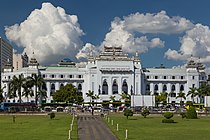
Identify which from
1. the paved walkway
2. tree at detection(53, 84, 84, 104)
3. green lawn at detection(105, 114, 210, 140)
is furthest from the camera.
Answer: tree at detection(53, 84, 84, 104)

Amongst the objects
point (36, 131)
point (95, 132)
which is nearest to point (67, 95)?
point (36, 131)

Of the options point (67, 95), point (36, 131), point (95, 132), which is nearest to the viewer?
point (95, 132)

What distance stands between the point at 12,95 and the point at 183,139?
467 ft

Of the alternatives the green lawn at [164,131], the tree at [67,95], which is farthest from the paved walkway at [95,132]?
the tree at [67,95]

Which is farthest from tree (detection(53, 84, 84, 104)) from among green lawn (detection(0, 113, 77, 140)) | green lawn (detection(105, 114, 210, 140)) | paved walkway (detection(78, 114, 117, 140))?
paved walkway (detection(78, 114, 117, 140))

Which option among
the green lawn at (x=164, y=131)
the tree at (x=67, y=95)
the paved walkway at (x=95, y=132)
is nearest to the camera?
the paved walkway at (x=95, y=132)

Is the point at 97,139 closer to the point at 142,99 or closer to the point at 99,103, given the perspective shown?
the point at 142,99

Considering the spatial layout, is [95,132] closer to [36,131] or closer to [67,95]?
[36,131]

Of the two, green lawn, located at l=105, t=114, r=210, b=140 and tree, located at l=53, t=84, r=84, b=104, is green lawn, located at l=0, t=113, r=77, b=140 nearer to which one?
green lawn, located at l=105, t=114, r=210, b=140

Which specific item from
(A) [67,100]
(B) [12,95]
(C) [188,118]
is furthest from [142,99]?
(B) [12,95]

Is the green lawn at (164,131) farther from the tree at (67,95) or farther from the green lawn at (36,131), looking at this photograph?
the tree at (67,95)

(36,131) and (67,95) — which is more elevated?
(67,95)

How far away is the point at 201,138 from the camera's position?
5209cm

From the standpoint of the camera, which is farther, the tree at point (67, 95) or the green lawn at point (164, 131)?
the tree at point (67, 95)
